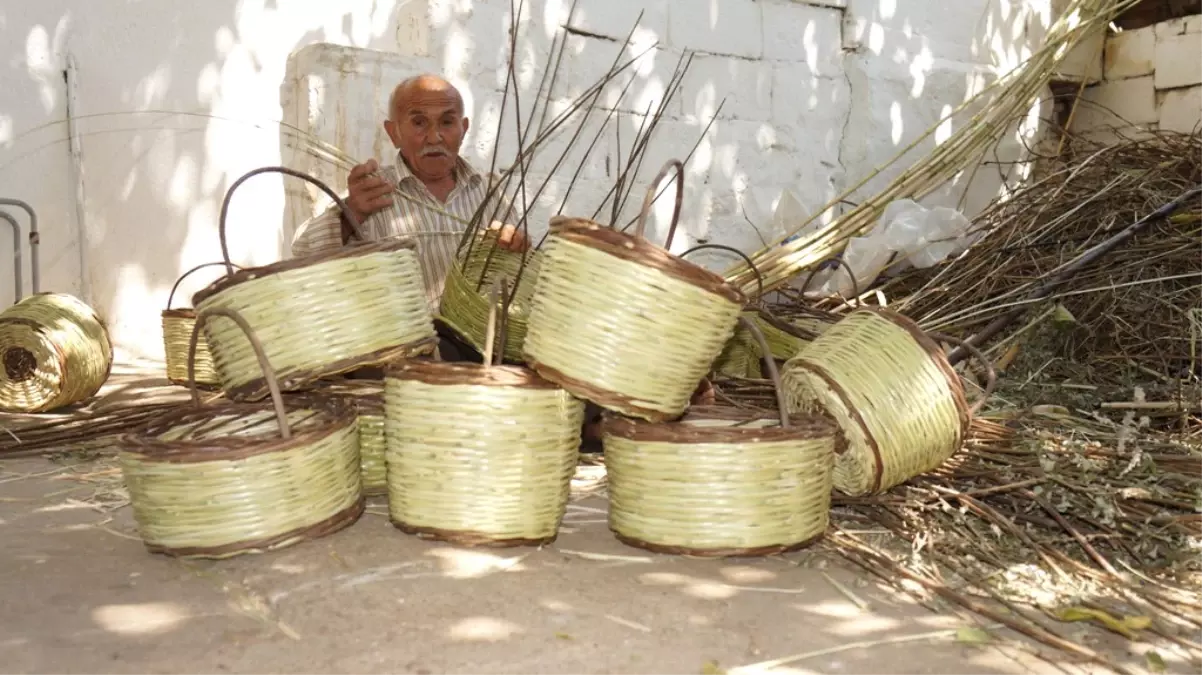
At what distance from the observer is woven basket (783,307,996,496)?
2.17 meters

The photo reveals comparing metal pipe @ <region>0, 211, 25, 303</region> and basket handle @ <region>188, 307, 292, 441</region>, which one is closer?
basket handle @ <region>188, 307, 292, 441</region>

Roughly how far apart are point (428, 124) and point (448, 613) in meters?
1.88

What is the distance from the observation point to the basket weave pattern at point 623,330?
6.15ft

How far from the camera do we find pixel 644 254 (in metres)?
1.86

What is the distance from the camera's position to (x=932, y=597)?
1.80 m

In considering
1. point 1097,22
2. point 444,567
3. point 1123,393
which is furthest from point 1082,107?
point 444,567

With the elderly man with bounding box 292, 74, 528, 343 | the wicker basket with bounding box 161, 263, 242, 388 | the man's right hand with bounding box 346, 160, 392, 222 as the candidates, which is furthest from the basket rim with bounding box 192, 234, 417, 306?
the wicker basket with bounding box 161, 263, 242, 388

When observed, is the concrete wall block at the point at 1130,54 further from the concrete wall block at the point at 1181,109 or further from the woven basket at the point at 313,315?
the woven basket at the point at 313,315

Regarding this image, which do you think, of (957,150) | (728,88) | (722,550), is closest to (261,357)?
(722,550)

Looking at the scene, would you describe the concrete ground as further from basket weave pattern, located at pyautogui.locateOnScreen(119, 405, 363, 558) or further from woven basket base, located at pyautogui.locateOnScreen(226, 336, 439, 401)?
woven basket base, located at pyautogui.locateOnScreen(226, 336, 439, 401)

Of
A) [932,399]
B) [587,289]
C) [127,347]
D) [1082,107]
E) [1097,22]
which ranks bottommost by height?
[127,347]

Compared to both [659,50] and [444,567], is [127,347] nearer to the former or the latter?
[659,50]

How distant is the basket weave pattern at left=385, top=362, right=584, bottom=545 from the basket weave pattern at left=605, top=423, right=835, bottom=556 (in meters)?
→ 0.16

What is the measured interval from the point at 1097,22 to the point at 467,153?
2.80 m
